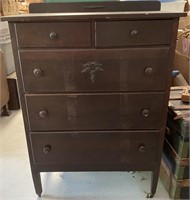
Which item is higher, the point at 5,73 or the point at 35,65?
the point at 35,65

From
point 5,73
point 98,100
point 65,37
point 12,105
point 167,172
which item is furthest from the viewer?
point 12,105

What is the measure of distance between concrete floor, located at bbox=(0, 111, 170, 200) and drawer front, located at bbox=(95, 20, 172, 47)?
944 mm

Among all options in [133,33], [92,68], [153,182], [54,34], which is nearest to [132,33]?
[133,33]

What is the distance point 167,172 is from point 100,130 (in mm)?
561

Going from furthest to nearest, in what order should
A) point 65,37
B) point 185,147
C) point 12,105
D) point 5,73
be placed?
point 12,105 < point 5,73 < point 185,147 < point 65,37

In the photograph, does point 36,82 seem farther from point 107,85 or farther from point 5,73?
point 5,73

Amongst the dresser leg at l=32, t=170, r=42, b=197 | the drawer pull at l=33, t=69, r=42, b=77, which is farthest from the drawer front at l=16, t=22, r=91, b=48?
the dresser leg at l=32, t=170, r=42, b=197

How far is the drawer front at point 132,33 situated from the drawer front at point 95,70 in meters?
0.04

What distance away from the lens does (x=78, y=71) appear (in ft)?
3.45

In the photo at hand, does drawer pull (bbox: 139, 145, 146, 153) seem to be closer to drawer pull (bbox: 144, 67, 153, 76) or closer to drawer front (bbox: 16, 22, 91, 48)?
drawer pull (bbox: 144, 67, 153, 76)

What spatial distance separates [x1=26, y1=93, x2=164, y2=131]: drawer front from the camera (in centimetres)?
111

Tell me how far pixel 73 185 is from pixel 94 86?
78 centimetres

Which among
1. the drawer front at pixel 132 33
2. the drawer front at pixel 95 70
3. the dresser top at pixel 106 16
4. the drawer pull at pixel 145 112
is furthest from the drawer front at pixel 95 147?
the dresser top at pixel 106 16

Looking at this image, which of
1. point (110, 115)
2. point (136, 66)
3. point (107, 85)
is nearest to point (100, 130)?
point (110, 115)
